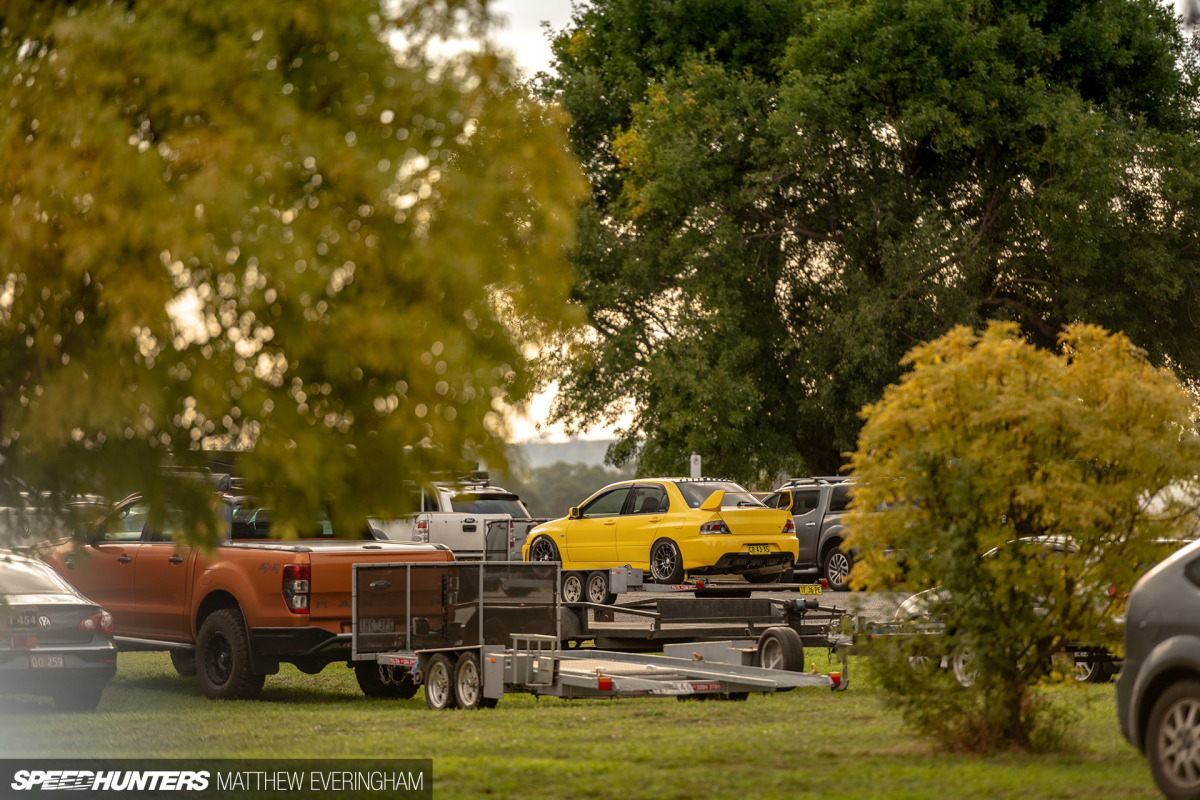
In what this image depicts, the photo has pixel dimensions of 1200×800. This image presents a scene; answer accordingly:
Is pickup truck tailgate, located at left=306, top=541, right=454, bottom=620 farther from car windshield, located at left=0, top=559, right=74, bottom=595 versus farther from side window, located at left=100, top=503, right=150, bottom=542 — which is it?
side window, located at left=100, top=503, right=150, bottom=542

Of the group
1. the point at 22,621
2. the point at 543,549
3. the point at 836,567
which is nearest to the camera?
the point at 22,621

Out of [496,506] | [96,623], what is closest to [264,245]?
[96,623]

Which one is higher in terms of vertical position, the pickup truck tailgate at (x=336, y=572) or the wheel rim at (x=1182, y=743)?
the pickup truck tailgate at (x=336, y=572)

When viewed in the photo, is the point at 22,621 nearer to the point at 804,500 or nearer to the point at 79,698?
the point at 79,698

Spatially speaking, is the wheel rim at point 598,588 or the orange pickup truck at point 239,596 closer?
the orange pickup truck at point 239,596

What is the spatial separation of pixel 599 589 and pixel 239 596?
7049mm

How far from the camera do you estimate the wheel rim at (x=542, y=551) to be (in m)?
25.2

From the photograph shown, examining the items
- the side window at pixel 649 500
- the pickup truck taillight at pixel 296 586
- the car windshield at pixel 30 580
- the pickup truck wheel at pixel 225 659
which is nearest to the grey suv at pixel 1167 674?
the pickup truck taillight at pixel 296 586

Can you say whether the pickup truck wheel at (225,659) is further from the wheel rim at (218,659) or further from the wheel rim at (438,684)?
the wheel rim at (438,684)

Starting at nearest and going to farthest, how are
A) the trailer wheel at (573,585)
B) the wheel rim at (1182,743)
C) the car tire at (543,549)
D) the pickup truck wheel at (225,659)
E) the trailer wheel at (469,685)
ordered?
the wheel rim at (1182,743) → the trailer wheel at (469,685) → the pickup truck wheel at (225,659) → the trailer wheel at (573,585) → the car tire at (543,549)

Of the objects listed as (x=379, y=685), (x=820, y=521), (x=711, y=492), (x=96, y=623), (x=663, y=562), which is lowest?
(x=379, y=685)

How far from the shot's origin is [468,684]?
12.1 meters

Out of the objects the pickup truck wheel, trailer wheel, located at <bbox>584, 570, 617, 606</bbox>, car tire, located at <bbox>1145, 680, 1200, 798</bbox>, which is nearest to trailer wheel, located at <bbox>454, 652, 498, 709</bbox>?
the pickup truck wheel

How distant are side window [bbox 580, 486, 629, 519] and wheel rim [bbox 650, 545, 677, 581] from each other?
130cm
